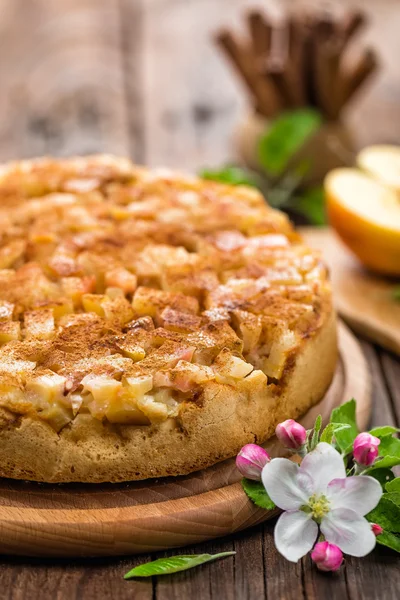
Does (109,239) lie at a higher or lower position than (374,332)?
higher

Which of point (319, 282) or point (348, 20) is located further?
point (348, 20)

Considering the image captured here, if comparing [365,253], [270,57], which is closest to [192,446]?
[365,253]

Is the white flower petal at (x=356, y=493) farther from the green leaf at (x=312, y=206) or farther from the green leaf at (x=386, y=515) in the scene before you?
the green leaf at (x=312, y=206)

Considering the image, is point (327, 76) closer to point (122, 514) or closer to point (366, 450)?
point (366, 450)

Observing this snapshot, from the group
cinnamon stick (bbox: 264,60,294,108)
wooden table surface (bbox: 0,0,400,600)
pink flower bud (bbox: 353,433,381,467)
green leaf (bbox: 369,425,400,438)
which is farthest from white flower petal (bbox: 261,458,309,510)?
cinnamon stick (bbox: 264,60,294,108)

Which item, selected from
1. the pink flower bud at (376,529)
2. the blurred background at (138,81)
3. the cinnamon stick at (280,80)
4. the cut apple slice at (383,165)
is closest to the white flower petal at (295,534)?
the pink flower bud at (376,529)

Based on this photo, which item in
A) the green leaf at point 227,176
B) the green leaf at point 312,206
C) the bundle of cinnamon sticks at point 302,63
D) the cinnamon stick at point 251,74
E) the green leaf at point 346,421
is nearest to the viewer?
the green leaf at point 346,421

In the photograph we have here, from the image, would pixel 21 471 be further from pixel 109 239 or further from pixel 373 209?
pixel 373 209
